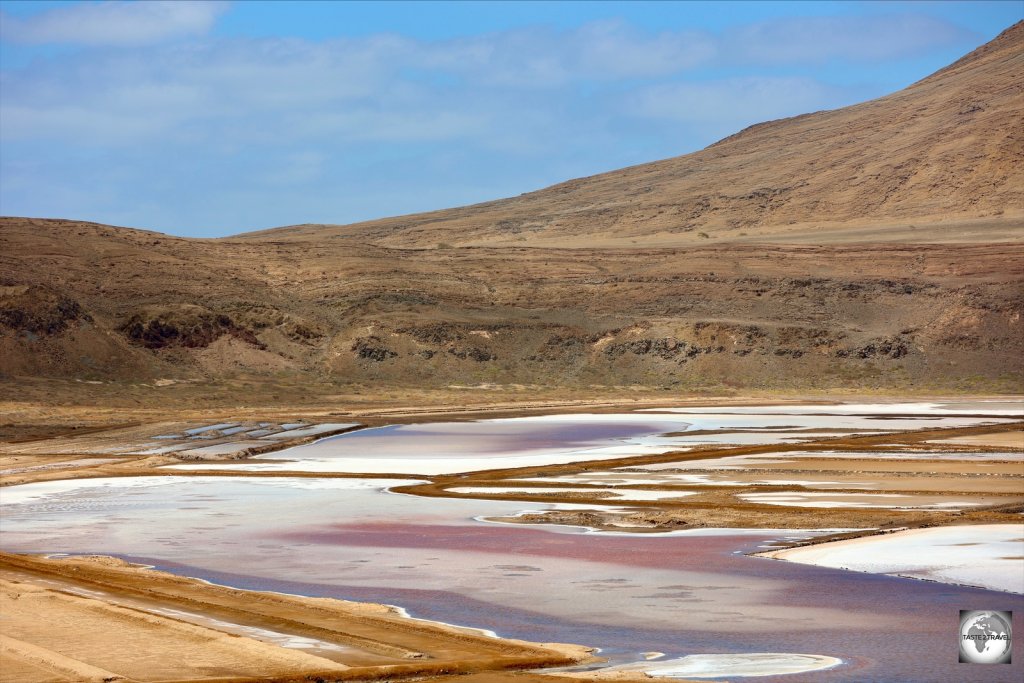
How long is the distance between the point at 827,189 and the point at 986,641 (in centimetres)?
13634

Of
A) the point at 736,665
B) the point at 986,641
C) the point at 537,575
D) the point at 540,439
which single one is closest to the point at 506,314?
the point at 540,439

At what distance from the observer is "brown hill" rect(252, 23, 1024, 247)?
5069 inches

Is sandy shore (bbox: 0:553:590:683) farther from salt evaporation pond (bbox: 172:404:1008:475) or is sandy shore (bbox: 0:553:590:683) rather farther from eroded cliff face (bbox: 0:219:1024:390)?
eroded cliff face (bbox: 0:219:1024:390)

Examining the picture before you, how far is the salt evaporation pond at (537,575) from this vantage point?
13.3 meters

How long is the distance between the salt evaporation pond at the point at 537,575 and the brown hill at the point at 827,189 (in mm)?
95679

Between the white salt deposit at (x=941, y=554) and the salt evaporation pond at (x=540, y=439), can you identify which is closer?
the white salt deposit at (x=941, y=554)

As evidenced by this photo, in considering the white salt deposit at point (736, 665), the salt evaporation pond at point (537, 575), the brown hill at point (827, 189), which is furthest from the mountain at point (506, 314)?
the white salt deposit at point (736, 665)

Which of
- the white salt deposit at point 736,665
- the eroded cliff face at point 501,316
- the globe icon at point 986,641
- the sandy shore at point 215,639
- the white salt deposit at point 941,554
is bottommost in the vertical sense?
the white salt deposit at point 941,554

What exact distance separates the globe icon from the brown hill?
4037 inches

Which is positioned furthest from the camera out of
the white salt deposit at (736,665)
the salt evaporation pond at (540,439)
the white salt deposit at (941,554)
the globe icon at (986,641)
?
the salt evaporation pond at (540,439)

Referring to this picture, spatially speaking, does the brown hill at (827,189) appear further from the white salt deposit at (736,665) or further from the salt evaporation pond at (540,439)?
the white salt deposit at (736,665)

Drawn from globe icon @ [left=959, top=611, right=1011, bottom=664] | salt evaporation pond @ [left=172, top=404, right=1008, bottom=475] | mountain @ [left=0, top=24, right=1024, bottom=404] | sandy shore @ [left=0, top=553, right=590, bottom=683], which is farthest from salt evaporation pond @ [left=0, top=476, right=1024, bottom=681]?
mountain @ [left=0, top=24, right=1024, bottom=404]

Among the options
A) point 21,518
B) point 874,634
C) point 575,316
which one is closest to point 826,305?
point 575,316

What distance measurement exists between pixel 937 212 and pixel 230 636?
409ft
